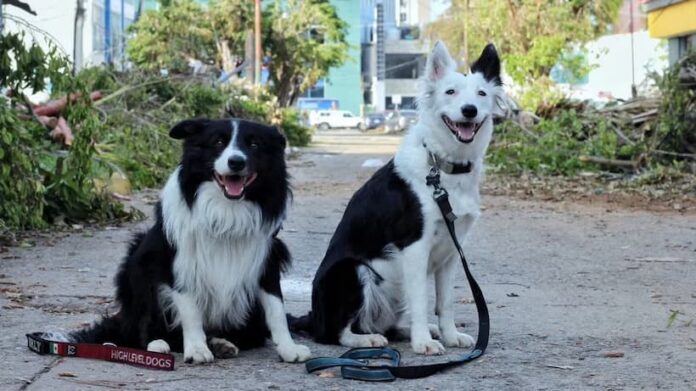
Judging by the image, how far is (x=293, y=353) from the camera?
5211 millimetres

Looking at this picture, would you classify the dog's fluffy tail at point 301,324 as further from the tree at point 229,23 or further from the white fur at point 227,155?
the tree at point 229,23

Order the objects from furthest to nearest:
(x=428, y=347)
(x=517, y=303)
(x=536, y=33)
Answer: (x=536, y=33)
(x=517, y=303)
(x=428, y=347)

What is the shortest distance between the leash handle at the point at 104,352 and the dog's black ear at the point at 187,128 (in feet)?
3.61

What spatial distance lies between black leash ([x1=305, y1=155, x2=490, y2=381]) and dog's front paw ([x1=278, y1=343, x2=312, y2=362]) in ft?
0.51

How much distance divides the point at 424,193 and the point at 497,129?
16.9 m

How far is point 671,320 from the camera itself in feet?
19.8

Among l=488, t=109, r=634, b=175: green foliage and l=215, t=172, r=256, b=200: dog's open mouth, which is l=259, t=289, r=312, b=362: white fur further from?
l=488, t=109, r=634, b=175: green foliage

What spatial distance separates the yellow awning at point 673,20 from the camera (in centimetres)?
1917

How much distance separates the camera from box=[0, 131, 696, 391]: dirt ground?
15.8 ft

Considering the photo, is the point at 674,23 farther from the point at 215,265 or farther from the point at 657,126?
the point at 215,265

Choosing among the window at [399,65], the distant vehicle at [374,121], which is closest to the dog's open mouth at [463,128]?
the distant vehicle at [374,121]

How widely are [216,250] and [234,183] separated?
40cm

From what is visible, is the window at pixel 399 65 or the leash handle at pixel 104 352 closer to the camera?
the leash handle at pixel 104 352

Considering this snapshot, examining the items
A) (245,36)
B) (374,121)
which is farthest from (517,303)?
(374,121)
